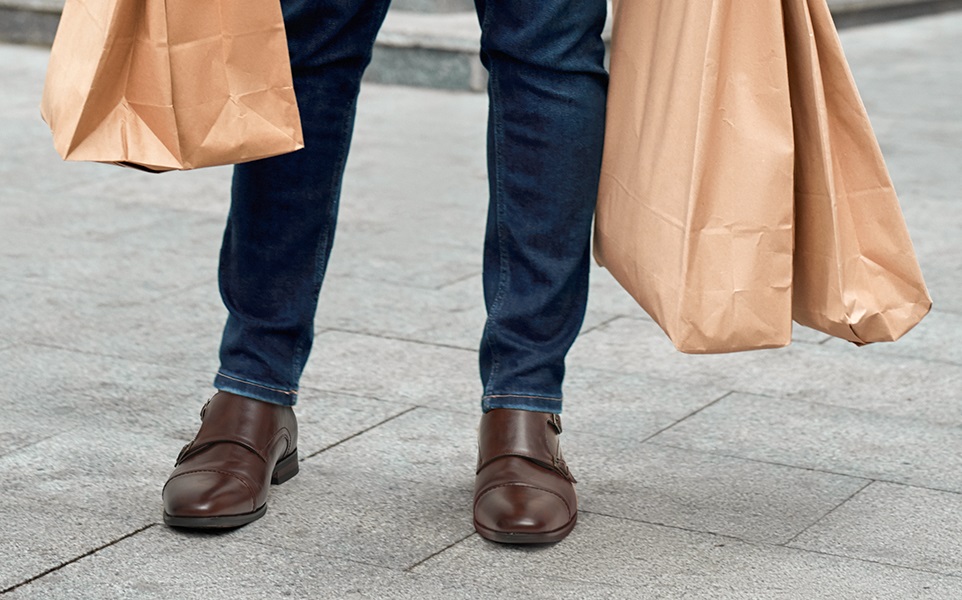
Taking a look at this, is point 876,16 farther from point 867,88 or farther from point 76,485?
point 76,485

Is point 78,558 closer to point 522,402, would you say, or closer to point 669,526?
point 522,402

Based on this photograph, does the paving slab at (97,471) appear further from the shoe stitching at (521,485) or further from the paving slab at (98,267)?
the paving slab at (98,267)

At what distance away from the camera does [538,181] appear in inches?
78.9

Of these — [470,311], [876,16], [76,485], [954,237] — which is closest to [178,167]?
[76,485]

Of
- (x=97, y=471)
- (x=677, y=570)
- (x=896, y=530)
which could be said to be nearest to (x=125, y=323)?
(x=97, y=471)

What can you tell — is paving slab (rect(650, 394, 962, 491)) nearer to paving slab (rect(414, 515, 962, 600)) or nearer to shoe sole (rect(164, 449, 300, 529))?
paving slab (rect(414, 515, 962, 600))

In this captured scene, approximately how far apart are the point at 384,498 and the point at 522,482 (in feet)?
0.74

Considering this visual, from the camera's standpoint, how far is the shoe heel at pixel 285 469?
2146mm

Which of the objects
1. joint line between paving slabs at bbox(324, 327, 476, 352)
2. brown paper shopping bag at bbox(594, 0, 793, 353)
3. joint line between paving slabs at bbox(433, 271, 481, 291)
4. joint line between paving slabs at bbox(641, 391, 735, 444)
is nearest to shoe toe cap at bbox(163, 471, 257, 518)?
brown paper shopping bag at bbox(594, 0, 793, 353)

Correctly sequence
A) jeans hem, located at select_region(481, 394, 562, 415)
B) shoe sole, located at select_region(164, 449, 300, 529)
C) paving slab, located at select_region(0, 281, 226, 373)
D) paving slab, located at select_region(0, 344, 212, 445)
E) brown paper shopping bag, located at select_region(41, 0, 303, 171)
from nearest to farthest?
brown paper shopping bag, located at select_region(41, 0, 303, 171) < shoe sole, located at select_region(164, 449, 300, 529) < jeans hem, located at select_region(481, 394, 562, 415) < paving slab, located at select_region(0, 344, 212, 445) < paving slab, located at select_region(0, 281, 226, 373)

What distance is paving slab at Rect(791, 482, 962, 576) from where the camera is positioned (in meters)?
1.95

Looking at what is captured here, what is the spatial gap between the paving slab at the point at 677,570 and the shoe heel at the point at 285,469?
0.34m

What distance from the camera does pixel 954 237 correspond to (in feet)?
13.2

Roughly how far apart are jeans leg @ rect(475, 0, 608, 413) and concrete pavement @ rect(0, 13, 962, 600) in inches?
8.9
